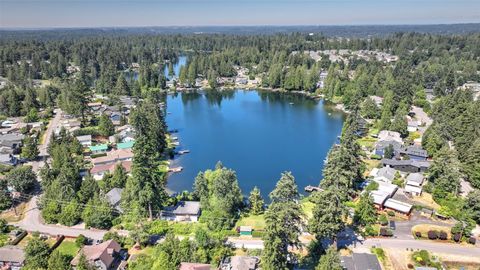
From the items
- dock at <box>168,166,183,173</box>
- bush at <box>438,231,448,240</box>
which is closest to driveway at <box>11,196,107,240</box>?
dock at <box>168,166,183,173</box>

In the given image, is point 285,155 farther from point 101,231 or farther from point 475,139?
point 101,231

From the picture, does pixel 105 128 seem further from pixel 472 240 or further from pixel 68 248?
pixel 472 240

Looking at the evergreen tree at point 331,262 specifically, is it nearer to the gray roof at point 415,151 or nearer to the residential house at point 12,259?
the residential house at point 12,259

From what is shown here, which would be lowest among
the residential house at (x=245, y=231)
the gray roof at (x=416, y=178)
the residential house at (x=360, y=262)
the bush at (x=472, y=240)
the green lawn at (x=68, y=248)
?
the green lawn at (x=68, y=248)

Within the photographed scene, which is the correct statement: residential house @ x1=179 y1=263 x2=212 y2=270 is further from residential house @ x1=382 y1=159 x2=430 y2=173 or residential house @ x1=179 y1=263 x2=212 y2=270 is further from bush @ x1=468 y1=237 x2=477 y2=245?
residential house @ x1=382 y1=159 x2=430 y2=173

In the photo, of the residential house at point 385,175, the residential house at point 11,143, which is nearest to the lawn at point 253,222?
the residential house at point 385,175

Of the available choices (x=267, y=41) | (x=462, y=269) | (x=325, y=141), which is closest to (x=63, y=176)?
(x=462, y=269)

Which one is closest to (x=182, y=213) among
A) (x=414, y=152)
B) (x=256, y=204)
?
(x=256, y=204)
